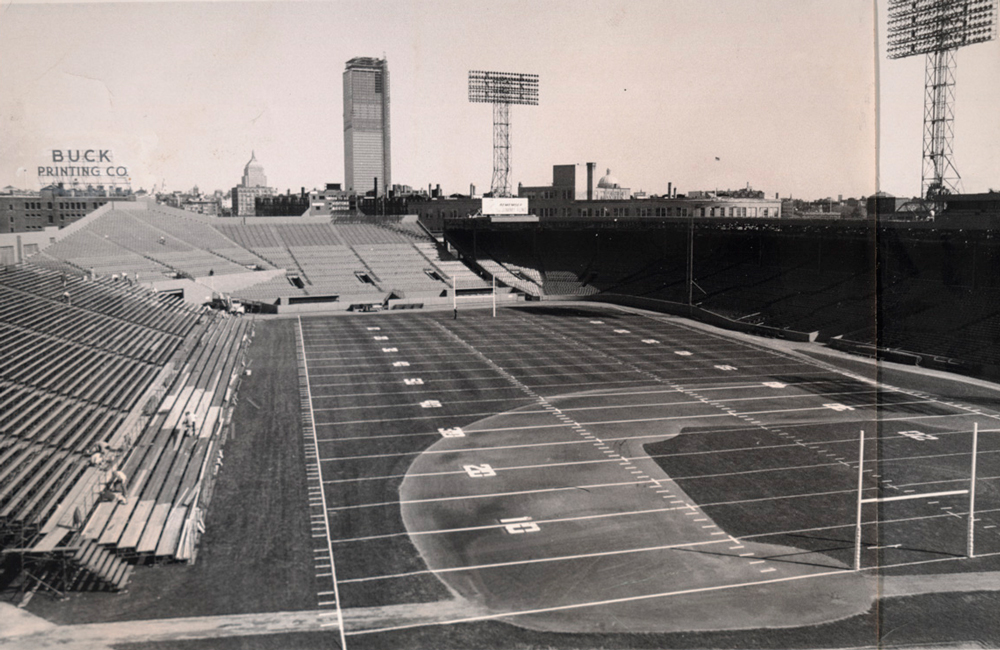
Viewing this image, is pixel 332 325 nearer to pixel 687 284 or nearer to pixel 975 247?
pixel 687 284

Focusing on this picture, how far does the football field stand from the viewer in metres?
14.8

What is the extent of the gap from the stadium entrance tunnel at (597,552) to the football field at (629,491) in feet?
0.18

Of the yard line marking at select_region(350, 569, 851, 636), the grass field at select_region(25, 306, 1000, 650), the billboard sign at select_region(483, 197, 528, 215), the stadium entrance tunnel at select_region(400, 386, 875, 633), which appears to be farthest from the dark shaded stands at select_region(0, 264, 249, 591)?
the billboard sign at select_region(483, 197, 528, 215)

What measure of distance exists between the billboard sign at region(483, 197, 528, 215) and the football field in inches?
1540

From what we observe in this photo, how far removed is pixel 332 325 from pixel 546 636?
3712 cm

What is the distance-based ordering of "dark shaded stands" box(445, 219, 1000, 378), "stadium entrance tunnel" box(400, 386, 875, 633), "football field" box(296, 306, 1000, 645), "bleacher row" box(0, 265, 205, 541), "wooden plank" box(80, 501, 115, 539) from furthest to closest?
"dark shaded stands" box(445, 219, 1000, 378), "bleacher row" box(0, 265, 205, 541), "wooden plank" box(80, 501, 115, 539), "football field" box(296, 306, 1000, 645), "stadium entrance tunnel" box(400, 386, 875, 633)

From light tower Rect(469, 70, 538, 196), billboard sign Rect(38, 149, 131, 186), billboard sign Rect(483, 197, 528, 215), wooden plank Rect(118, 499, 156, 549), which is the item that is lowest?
wooden plank Rect(118, 499, 156, 549)

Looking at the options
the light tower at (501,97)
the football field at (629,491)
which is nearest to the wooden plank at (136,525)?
the football field at (629,491)

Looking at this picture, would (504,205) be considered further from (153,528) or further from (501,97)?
(153,528)

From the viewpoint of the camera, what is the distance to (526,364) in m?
36.0

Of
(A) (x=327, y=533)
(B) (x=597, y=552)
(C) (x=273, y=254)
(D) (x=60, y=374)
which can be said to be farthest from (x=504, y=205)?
(B) (x=597, y=552)

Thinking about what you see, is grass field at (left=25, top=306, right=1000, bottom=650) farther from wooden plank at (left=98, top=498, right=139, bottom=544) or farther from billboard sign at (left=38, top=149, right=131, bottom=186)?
billboard sign at (left=38, top=149, right=131, bottom=186)

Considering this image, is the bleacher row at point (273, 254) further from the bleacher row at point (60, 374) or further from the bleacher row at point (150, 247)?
the bleacher row at point (60, 374)

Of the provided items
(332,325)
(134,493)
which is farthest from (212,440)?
(332,325)
